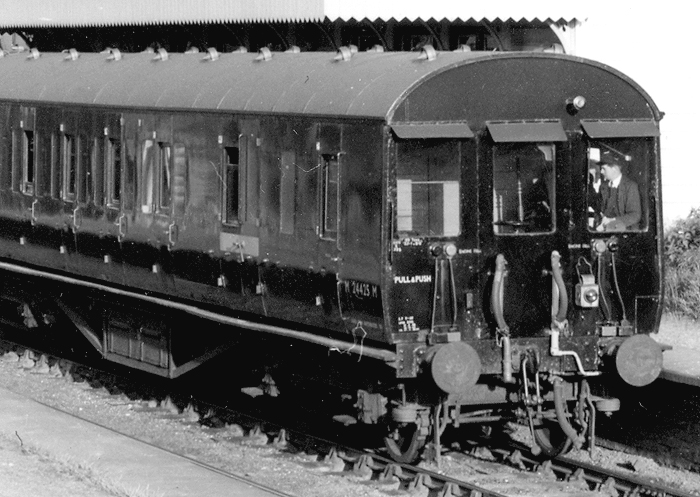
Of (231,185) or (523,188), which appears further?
(231,185)

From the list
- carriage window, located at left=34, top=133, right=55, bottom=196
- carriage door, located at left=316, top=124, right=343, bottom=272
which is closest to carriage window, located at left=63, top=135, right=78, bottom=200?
carriage window, located at left=34, top=133, right=55, bottom=196

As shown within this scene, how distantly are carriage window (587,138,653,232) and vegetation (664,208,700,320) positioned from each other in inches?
196

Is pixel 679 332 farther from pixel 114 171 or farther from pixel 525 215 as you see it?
pixel 114 171

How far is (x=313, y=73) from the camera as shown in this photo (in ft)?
41.5

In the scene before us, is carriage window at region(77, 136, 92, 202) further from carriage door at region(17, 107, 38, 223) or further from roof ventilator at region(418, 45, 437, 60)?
roof ventilator at region(418, 45, 437, 60)

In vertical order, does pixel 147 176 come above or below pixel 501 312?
above

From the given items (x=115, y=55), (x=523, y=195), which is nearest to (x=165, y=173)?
(x=115, y=55)

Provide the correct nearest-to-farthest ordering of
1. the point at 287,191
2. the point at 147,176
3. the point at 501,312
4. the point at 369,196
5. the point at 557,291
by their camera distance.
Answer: the point at 369,196, the point at 501,312, the point at 557,291, the point at 287,191, the point at 147,176

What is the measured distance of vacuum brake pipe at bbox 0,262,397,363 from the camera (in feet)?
37.5

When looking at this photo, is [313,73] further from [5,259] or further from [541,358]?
[5,259]

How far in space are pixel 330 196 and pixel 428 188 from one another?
84 centimetres

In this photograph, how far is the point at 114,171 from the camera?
15.0m

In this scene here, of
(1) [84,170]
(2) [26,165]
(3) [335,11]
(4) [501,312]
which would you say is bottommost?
(4) [501,312]

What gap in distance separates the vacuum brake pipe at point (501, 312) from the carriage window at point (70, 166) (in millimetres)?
5754
